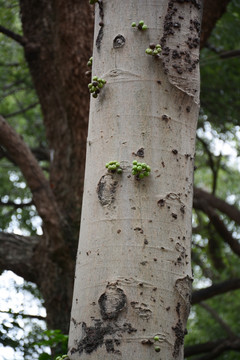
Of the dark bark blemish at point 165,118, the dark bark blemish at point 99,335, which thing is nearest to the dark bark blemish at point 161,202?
the dark bark blemish at point 165,118

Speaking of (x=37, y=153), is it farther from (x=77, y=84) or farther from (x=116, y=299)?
(x=116, y=299)

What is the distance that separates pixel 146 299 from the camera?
1780 millimetres

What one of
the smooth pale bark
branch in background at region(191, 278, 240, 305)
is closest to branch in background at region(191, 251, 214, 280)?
branch in background at region(191, 278, 240, 305)

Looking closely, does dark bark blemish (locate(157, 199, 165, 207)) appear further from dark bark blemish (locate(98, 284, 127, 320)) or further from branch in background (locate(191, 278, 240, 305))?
branch in background (locate(191, 278, 240, 305))

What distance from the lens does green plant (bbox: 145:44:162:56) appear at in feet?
6.79

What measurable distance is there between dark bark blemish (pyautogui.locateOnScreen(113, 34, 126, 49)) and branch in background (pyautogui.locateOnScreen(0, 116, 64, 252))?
2.69 meters

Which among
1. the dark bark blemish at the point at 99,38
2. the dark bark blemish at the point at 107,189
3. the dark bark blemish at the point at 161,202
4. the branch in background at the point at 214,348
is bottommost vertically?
the dark bark blemish at the point at 161,202

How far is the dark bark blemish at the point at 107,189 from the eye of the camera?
1.92 metres

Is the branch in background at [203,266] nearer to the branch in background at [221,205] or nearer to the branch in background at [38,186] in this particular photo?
the branch in background at [221,205]

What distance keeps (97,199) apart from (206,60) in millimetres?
4883

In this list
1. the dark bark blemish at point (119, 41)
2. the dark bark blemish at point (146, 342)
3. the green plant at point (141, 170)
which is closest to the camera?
the dark bark blemish at point (146, 342)

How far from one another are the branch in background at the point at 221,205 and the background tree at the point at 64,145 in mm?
13

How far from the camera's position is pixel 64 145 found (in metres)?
5.81

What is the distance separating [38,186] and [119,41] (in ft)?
9.19
